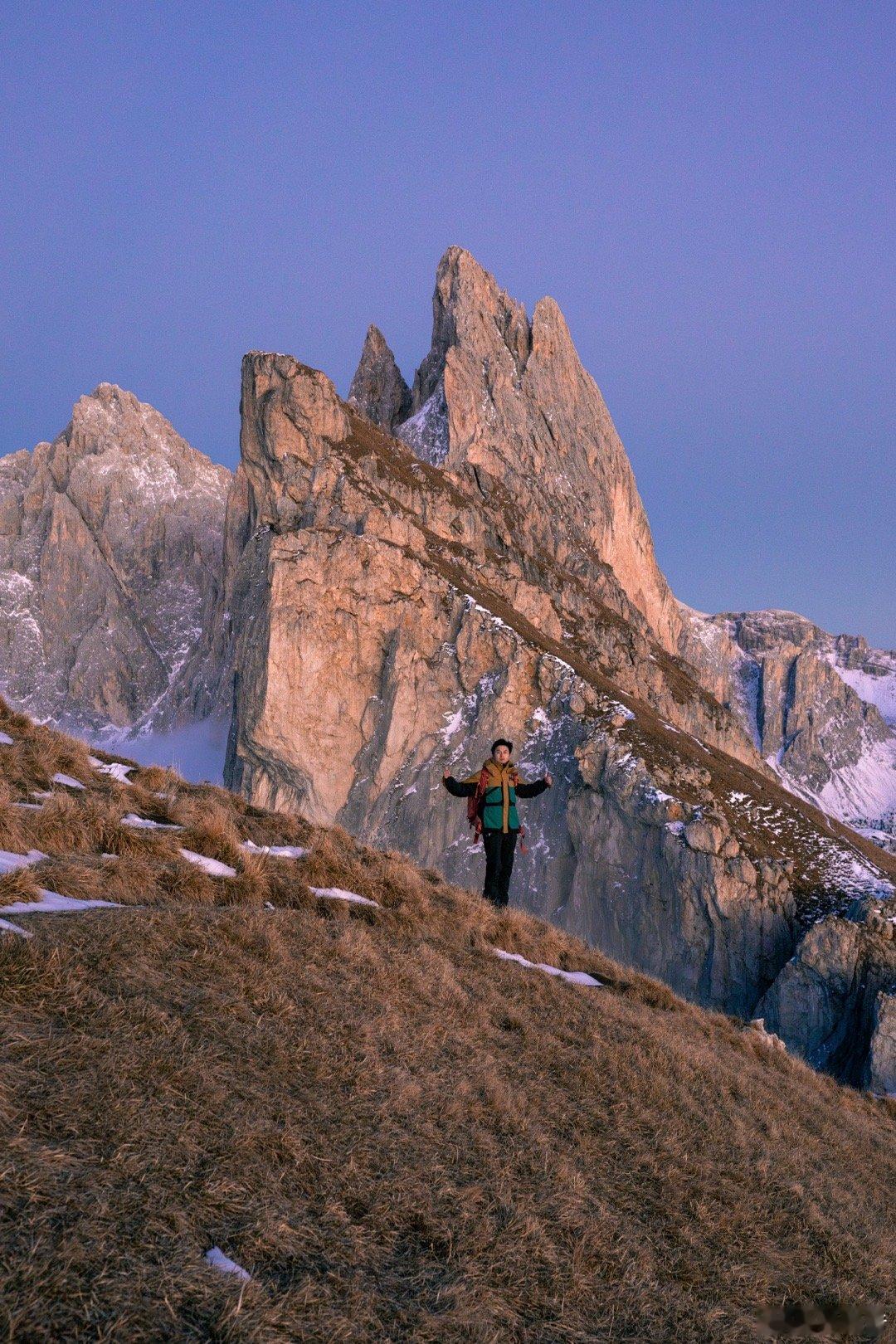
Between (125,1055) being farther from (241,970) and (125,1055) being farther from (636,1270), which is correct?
(636,1270)

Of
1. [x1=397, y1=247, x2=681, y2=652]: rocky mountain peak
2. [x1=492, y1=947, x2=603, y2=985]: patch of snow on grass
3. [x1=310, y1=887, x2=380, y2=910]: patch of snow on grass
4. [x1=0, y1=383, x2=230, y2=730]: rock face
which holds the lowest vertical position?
[x1=492, y1=947, x2=603, y2=985]: patch of snow on grass

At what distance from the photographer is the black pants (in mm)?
13242

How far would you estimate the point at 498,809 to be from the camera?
13.2 m

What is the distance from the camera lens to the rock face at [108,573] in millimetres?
119312

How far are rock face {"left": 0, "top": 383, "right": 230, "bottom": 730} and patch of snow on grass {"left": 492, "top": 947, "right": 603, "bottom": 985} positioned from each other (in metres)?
104

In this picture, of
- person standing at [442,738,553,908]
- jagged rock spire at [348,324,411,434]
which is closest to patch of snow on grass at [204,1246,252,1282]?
person standing at [442,738,553,908]

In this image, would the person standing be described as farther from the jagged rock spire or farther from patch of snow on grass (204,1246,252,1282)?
the jagged rock spire

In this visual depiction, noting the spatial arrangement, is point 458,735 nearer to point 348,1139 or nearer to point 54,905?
point 54,905

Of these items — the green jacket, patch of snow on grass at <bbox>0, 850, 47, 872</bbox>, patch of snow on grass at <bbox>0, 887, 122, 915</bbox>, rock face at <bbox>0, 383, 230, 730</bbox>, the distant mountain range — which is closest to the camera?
patch of snow on grass at <bbox>0, 887, 122, 915</bbox>

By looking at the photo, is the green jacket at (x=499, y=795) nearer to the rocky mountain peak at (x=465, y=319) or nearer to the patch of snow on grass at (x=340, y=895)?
the patch of snow on grass at (x=340, y=895)

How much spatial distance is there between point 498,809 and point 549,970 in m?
3.08

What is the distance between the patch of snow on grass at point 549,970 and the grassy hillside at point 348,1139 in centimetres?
50

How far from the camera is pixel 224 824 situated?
10141 mm

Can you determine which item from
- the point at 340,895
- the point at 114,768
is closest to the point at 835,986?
the point at 340,895
